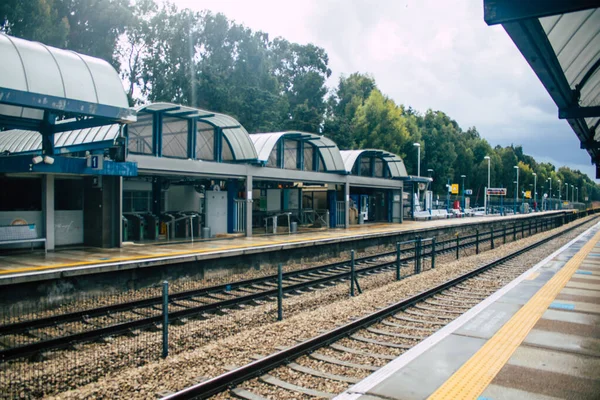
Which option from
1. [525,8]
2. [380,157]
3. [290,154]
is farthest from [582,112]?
[380,157]

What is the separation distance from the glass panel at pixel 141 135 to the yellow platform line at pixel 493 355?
14.4m

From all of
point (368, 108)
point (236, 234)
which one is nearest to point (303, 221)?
point (236, 234)

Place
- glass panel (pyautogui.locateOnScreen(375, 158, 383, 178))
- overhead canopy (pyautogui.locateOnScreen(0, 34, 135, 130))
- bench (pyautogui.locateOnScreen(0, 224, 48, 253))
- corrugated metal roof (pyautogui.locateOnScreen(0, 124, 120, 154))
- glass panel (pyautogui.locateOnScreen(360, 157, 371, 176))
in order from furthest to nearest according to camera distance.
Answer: glass panel (pyautogui.locateOnScreen(375, 158, 383, 178))
glass panel (pyautogui.locateOnScreen(360, 157, 371, 176))
corrugated metal roof (pyautogui.locateOnScreen(0, 124, 120, 154))
bench (pyautogui.locateOnScreen(0, 224, 48, 253))
overhead canopy (pyautogui.locateOnScreen(0, 34, 135, 130))

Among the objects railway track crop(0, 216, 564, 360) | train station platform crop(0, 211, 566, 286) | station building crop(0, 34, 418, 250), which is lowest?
railway track crop(0, 216, 564, 360)

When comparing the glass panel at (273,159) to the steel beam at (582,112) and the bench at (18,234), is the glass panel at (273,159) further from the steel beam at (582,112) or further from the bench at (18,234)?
the steel beam at (582,112)

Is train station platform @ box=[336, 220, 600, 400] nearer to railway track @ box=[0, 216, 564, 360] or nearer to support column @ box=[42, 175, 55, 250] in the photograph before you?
railway track @ box=[0, 216, 564, 360]

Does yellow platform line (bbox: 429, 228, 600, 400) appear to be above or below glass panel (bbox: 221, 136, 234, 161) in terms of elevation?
below

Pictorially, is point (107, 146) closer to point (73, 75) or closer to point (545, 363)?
point (73, 75)

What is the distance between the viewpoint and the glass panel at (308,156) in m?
27.4

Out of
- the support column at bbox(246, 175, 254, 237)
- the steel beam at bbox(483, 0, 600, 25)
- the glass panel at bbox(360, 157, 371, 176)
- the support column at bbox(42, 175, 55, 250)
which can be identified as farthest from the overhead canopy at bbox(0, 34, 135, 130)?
the glass panel at bbox(360, 157, 371, 176)

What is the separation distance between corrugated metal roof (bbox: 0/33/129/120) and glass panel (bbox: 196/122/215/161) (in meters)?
7.51

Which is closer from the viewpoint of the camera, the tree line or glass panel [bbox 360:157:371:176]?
glass panel [bbox 360:157:371:176]

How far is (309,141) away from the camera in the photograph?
27094mm

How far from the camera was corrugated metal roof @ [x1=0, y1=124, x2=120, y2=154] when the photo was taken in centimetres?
1603
